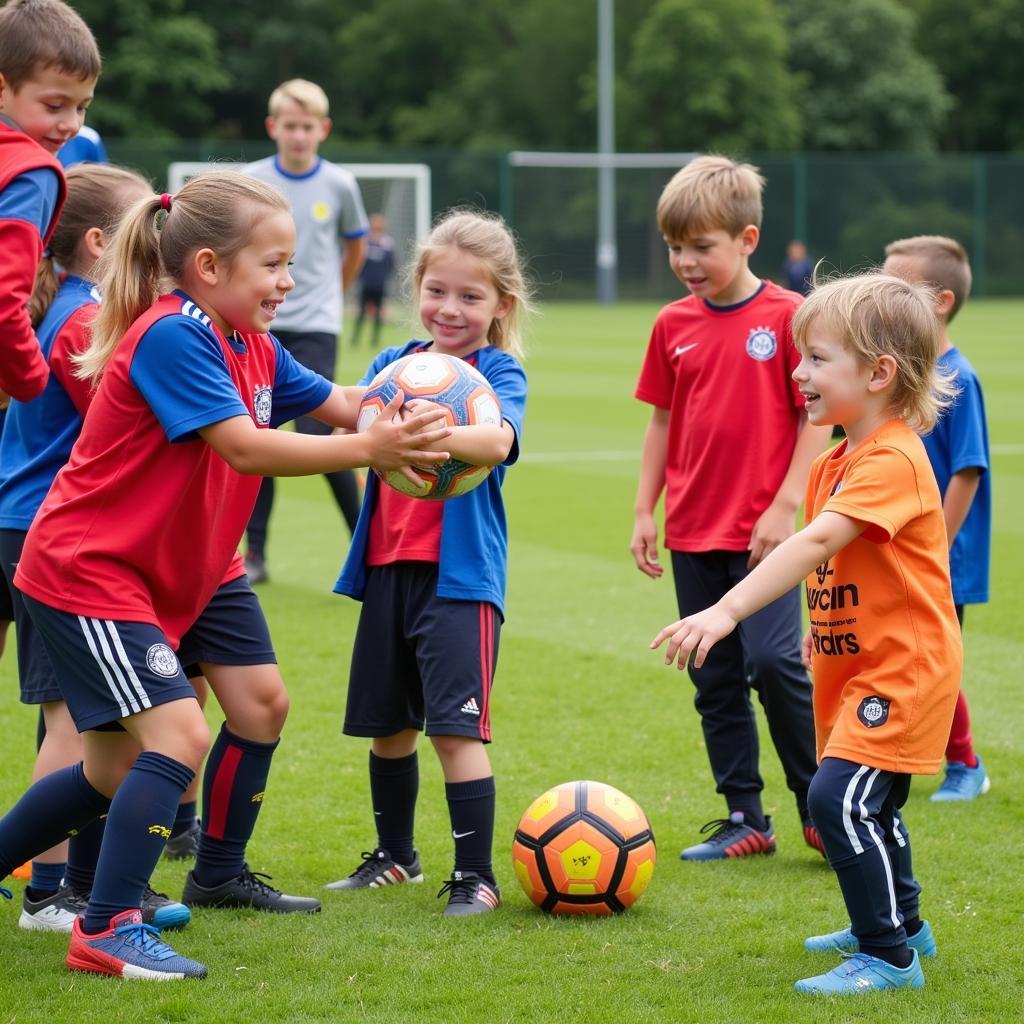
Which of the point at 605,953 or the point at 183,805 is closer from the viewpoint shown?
the point at 605,953

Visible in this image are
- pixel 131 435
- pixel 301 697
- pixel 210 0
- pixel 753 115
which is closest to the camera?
pixel 131 435

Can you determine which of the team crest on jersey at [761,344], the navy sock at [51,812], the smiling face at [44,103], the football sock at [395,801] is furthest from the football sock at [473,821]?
the smiling face at [44,103]

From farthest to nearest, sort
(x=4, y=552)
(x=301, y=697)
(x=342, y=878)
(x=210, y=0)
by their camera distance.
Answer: (x=210, y=0), (x=301, y=697), (x=342, y=878), (x=4, y=552)

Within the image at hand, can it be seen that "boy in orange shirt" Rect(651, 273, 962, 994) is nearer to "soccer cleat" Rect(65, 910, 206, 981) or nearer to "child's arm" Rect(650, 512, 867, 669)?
"child's arm" Rect(650, 512, 867, 669)

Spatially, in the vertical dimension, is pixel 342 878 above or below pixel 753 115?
below

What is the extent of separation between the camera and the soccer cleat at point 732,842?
489 cm

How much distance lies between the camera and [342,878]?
474 cm

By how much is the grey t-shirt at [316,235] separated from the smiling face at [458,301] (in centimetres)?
483

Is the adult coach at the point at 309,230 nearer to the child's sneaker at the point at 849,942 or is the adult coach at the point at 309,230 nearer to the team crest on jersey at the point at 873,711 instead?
the child's sneaker at the point at 849,942

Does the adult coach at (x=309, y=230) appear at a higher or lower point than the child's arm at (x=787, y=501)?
higher

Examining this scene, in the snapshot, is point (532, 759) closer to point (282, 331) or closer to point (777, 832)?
point (777, 832)

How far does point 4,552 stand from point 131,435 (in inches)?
32.4

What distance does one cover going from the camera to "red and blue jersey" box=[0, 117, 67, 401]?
157 inches

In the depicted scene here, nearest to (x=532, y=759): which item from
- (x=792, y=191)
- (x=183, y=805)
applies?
(x=183, y=805)
